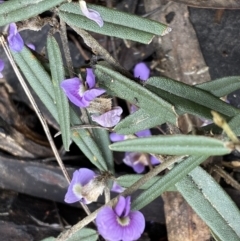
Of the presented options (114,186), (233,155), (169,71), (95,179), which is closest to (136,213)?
(95,179)

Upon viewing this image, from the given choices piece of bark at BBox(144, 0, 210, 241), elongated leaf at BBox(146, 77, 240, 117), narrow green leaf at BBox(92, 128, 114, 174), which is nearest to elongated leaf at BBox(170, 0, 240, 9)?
piece of bark at BBox(144, 0, 210, 241)

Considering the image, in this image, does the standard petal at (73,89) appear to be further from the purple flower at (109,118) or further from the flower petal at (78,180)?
the flower petal at (78,180)

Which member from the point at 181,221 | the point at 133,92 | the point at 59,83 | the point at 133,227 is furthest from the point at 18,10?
the point at 181,221

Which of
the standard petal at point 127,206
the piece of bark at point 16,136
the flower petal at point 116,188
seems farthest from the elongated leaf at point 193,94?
the piece of bark at point 16,136

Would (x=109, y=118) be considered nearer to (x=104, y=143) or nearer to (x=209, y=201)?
(x=104, y=143)

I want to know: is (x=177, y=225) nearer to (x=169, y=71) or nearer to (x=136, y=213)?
(x=136, y=213)

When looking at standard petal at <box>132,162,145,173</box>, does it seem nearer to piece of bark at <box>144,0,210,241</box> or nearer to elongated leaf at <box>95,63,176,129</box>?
piece of bark at <box>144,0,210,241</box>
